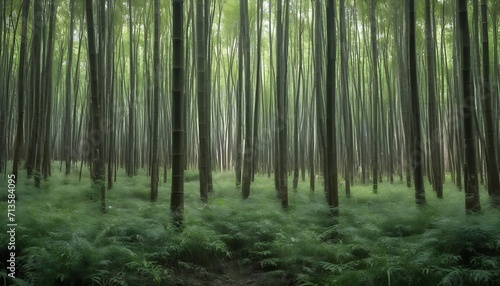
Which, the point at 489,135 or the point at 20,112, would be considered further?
the point at 20,112

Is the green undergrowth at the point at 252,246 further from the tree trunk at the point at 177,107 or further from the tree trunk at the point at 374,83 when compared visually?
the tree trunk at the point at 374,83

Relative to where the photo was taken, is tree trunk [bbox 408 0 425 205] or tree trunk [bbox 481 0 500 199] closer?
tree trunk [bbox 481 0 500 199]

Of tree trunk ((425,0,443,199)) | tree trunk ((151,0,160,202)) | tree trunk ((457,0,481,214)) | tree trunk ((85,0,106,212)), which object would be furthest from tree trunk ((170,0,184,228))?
tree trunk ((425,0,443,199))

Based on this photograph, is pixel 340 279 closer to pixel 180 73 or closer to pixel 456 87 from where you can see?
pixel 180 73

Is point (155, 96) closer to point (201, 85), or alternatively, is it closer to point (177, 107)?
point (201, 85)

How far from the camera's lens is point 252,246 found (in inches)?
189

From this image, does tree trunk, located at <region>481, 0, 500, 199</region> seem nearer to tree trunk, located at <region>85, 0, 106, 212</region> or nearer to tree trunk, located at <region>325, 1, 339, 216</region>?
tree trunk, located at <region>325, 1, 339, 216</region>

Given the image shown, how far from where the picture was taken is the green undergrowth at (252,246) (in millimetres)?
3297

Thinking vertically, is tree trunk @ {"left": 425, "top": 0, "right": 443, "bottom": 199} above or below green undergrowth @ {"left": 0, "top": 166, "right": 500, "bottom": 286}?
above

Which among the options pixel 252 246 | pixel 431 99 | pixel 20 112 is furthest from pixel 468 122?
pixel 20 112

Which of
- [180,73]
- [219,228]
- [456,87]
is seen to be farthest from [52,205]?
[456,87]

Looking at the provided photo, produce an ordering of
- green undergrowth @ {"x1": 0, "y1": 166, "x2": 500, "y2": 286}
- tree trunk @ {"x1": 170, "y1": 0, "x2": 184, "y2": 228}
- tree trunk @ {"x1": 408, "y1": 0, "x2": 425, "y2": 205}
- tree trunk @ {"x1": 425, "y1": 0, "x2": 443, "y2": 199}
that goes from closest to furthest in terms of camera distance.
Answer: green undergrowth @ {"x1": 0, "y1": 166, "x2": 500, "y2": 286}, tree trunk @ {"x1": 170, "y1": 0, "x2": 184, "y2": 228}, tree trunk @ {"x1": 408, "y1": 0, "x2": 425, "y2": 205}, tree trunk @ {"x1": 425, "y1": 0, "x2": 443, "y2": 199}

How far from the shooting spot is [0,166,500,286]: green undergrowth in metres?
3.30

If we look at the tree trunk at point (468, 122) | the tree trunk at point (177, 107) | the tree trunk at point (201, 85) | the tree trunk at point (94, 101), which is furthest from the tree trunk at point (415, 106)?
the tree trunk at point (94, 101)
